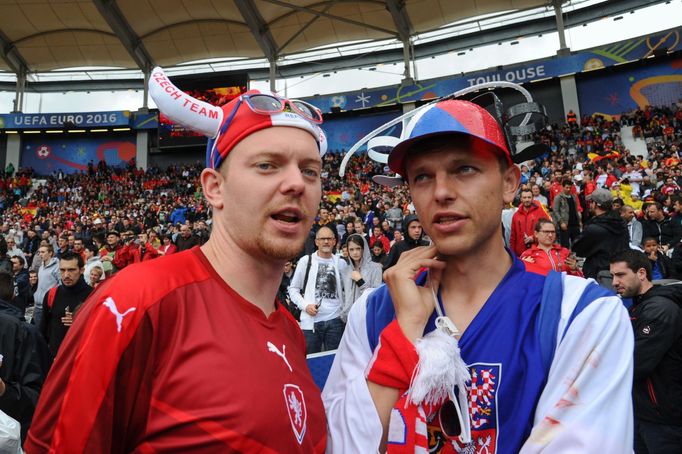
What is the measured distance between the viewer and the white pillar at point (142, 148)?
2966 centimetres

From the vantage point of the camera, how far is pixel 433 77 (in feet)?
87.2

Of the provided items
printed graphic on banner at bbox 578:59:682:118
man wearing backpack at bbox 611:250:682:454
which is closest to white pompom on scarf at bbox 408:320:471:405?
man wearing backpack at bbox 611:250:682:454

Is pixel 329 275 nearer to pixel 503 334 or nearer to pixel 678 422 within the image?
pixel 678 422

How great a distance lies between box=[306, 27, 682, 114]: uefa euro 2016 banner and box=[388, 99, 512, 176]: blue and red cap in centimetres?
2134

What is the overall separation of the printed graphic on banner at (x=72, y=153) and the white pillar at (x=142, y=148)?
88cm

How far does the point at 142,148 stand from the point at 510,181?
31694mm

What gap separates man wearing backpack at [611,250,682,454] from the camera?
3.12 metres

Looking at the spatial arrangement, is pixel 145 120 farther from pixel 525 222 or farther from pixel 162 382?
pixel 162 382

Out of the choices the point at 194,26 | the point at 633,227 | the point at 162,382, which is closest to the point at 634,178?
the point at 633,227

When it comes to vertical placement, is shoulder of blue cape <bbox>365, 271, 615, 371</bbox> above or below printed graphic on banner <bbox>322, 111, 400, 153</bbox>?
below

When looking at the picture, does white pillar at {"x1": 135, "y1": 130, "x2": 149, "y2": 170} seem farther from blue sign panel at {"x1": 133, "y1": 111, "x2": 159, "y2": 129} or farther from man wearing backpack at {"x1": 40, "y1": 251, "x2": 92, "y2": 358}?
man wearing backpack at {"x1": 40, "y1": 251, "x2": 92, "y2": 358}

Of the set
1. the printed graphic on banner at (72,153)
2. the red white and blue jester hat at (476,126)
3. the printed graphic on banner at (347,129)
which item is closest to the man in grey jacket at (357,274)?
the red white and blue jester hat at (476,126)

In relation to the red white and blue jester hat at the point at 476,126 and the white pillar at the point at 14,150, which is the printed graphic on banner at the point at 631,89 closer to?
the red white and blue jester hat at the point at 476,126

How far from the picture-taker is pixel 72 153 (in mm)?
30703
